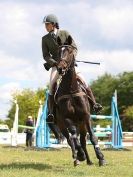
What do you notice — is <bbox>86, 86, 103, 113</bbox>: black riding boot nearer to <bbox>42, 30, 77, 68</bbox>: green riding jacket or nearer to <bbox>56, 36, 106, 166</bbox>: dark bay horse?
<bbox>56, 36, 106, 166</bbox>: dark bay horse

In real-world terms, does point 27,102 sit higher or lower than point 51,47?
higher

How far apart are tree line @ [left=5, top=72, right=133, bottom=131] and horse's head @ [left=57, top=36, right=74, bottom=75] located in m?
61.8

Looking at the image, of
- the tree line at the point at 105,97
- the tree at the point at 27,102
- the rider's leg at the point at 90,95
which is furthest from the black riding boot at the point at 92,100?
the tree at the point at 27,102

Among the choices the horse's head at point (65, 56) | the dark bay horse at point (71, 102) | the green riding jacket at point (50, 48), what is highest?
the green riding jacket at point (50, 48)

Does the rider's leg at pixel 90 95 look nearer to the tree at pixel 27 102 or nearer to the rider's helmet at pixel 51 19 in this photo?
the rider's helmet at pixel 51 19

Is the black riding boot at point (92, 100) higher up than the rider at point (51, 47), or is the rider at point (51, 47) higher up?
the rider at point (51, 47)

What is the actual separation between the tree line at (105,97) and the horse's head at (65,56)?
61.8m

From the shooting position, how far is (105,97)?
110000mm

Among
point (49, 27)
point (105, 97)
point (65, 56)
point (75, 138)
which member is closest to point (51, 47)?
point (49, 27)

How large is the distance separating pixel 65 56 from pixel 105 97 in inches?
3918

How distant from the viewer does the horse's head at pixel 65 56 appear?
34.7 feet

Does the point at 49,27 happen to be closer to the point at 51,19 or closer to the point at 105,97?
the point at 51,19

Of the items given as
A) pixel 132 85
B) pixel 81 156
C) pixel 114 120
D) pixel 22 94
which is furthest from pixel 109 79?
pixel 81 156

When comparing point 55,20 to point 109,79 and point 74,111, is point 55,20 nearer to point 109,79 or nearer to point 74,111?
point 74,111
